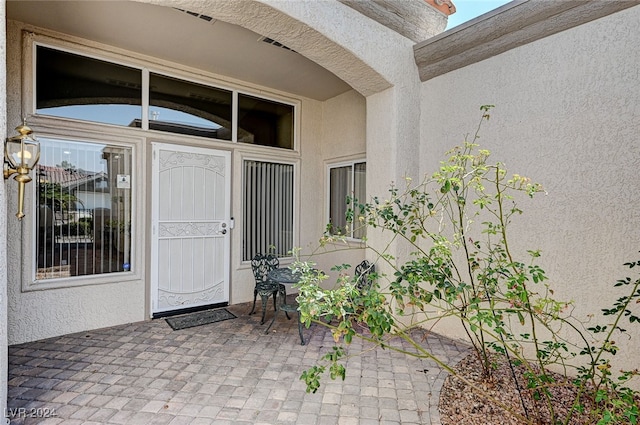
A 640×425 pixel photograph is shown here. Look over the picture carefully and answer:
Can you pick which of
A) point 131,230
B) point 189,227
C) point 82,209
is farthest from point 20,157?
point 189,227

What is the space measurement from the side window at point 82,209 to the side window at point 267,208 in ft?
5.24

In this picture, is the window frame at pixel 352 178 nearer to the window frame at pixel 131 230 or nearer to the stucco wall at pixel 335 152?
the stucco wall at pixel 335 152

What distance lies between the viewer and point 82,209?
3.79 m

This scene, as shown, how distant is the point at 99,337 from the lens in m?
3.62

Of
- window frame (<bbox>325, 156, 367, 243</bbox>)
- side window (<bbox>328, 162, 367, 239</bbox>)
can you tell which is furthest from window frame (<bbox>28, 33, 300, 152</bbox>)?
side window (<bbox>328, 162, 367, 239</bbox>)

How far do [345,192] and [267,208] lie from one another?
51.0 inches

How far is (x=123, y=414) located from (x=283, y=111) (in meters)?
4.46

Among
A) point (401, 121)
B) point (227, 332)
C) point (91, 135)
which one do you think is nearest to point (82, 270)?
point (91, 135)

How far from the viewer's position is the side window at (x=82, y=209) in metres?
3.59

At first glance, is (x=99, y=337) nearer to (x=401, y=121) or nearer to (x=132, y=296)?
(x=132, y=296)

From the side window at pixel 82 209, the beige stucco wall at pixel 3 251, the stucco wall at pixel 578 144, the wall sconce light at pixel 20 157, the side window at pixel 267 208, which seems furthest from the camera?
the side window at pixel 267 208

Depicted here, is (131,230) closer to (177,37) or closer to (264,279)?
(264,279)

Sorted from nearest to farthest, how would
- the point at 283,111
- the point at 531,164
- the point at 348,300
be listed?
1. the point at 348,300
2. the point at 531,164
3. the point at 283,111

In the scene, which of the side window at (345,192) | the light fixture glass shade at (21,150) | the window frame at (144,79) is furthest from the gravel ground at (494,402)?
the window frame at (144,79)
